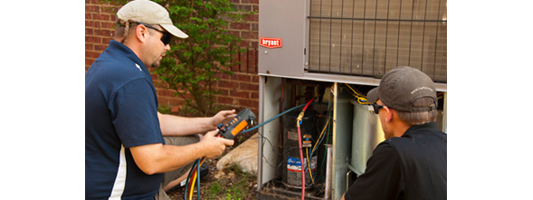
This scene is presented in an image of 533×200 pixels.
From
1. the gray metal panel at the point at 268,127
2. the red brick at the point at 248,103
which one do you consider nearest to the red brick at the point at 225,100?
the red brick at the point at 248,103

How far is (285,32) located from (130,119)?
1352 millimetres

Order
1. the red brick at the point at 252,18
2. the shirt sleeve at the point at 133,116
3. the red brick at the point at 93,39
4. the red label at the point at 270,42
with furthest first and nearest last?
the red brick at the point at 93,39 < the red brick at the point at 252,18 < the red label at the point at 270,42 < the shirt sleeve at the point at 133,116

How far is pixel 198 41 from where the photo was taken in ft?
14.0

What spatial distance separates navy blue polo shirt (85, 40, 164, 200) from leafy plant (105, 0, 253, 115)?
1759 millimetres

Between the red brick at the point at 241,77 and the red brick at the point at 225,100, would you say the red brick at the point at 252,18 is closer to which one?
the red brick at the point at 241,77

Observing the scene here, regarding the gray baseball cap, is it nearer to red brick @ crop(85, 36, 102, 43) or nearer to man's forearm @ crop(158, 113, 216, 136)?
man's forearm @ crop(158, 113, 216, 136)

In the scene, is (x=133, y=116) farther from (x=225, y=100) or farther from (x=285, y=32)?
(x=225, y=100)

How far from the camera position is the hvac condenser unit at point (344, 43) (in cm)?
272

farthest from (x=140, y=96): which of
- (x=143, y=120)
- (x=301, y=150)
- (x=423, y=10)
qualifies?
(x=423, y=10)

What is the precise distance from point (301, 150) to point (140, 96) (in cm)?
150

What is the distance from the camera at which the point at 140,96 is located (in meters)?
2.10

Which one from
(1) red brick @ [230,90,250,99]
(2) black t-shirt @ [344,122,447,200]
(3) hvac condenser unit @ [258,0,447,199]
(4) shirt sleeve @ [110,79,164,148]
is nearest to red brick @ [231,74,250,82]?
(1) red brick @ [230,90,250,99]

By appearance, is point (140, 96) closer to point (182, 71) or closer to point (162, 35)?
point (162, 35)

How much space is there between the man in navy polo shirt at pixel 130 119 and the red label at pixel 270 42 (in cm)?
86
